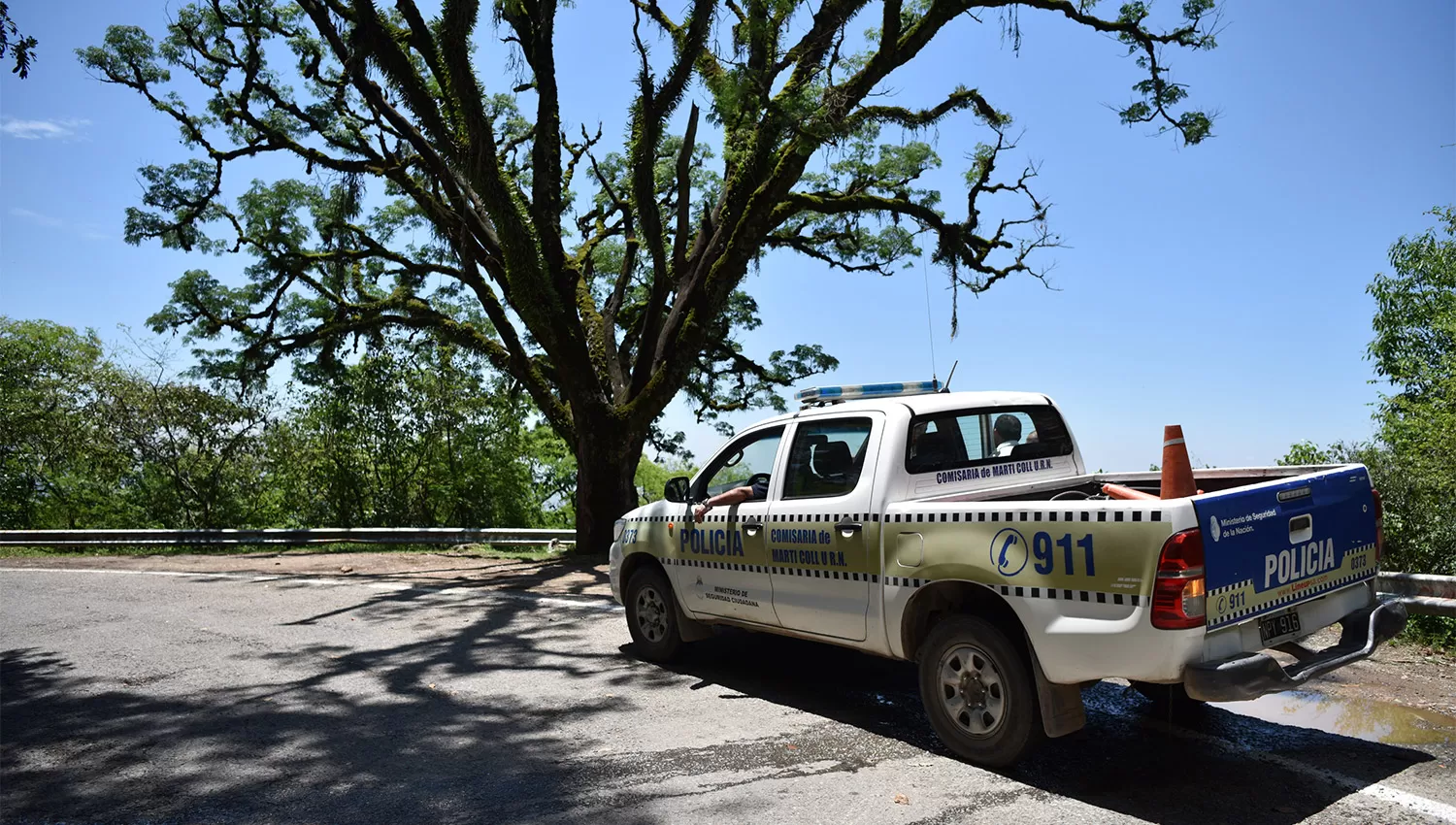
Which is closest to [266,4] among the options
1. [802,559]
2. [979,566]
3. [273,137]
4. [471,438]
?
[273,137]

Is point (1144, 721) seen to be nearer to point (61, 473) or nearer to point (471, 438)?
point (471, 438)

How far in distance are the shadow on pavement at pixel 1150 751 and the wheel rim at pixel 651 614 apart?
604mm

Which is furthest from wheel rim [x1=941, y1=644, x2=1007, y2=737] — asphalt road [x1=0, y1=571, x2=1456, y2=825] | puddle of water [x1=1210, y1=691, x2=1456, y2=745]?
puddle of water [x1=1210, y1=691, x2=1456, y2=745]

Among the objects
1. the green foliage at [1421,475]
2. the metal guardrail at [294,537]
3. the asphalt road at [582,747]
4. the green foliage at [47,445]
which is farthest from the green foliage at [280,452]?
the green foliage at [1421,475]

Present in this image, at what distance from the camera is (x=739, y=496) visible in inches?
262

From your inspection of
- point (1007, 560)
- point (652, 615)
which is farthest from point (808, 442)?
point (652, 615)

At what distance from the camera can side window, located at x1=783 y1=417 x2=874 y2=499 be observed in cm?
596

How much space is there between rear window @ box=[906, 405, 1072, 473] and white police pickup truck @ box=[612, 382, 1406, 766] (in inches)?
0.5

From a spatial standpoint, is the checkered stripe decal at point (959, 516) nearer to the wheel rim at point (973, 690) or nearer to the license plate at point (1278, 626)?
the wheel rim at point (973, 690)

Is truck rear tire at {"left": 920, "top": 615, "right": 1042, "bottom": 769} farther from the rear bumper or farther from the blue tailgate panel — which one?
the blue tailgate panel

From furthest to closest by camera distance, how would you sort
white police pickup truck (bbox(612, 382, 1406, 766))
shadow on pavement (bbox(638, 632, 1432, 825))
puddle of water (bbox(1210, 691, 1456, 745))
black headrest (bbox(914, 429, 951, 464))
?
black headrest (bbox(914, 429, 951, 464)) < puddle of water (bbox(1210, 691, 1456, 745)) < shadow on pavement (bbox(638, 632, 1432, 825)) < white police pickup truck (bbox(612, 382, 1406, 766))

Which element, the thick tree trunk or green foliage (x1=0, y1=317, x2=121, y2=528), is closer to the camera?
the thick tree trunk

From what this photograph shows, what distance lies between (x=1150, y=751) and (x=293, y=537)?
18034 mm

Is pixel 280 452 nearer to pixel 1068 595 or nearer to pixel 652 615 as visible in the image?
pixel 652 615
